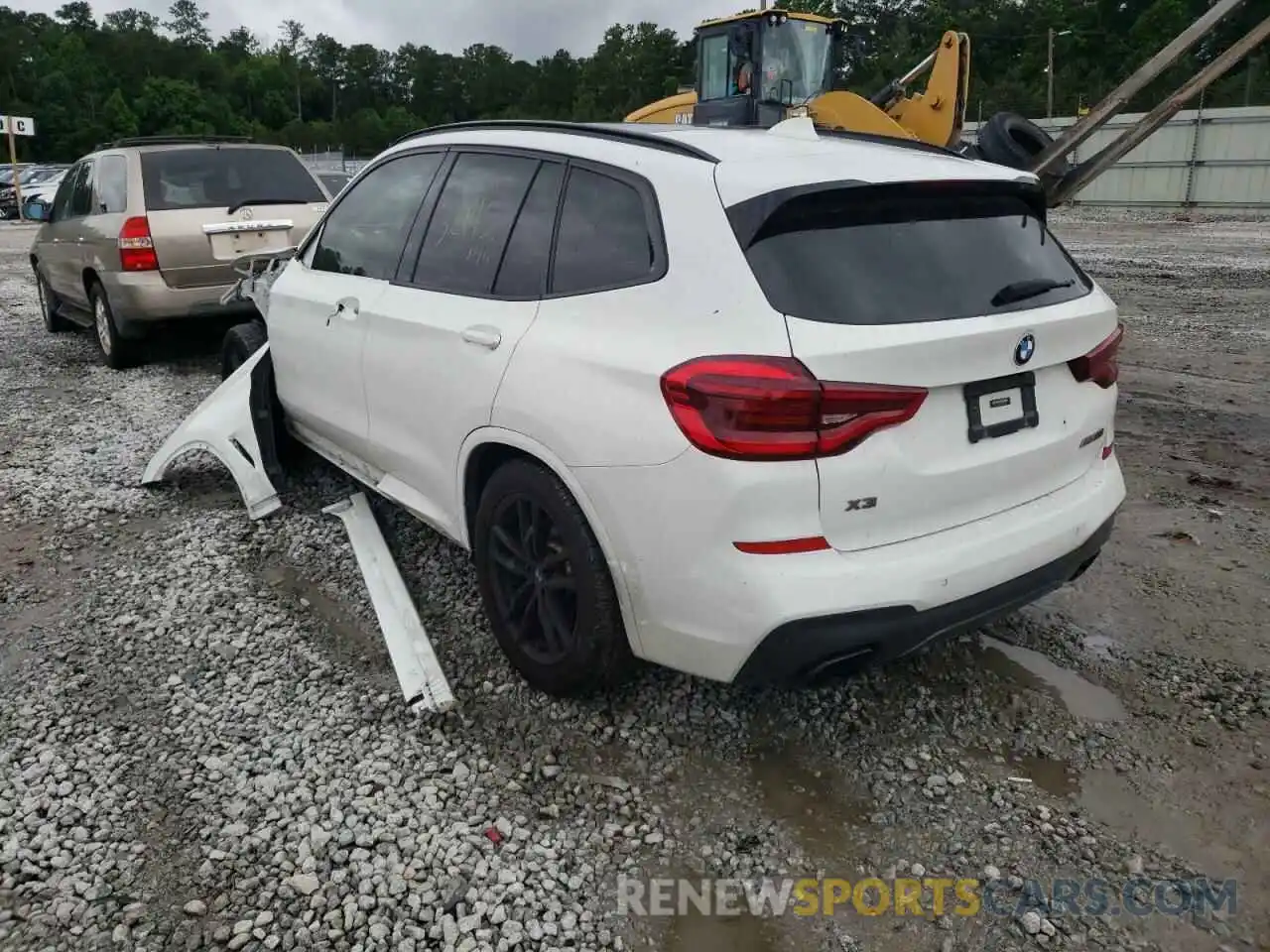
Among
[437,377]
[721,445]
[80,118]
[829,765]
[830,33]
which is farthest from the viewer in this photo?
[80,118]

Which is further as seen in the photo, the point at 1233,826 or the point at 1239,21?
the point at 1239,21

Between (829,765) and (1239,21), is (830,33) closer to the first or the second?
(829,765)

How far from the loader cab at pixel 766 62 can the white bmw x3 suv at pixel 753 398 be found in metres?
9.15

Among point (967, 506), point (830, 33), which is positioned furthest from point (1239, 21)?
point (967, 506)

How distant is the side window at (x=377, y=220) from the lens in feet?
13.3

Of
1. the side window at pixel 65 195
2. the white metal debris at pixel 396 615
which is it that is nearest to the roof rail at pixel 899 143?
the white metal debris at pixel 396 615

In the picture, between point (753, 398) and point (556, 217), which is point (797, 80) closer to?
point (556, 217)

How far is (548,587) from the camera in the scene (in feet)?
10.5

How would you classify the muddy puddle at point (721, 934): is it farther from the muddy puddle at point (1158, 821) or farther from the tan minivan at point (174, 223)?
the tan minivan at point (174, 223)

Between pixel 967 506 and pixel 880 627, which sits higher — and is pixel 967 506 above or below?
above

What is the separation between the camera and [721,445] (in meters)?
2.54

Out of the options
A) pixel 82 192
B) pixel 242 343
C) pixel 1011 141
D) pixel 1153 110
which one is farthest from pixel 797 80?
pixel 242 343

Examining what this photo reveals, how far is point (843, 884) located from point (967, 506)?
1063 mm

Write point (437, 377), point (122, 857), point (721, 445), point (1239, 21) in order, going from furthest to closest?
point (1239, 21)
point (437, 377)
point (122, 857)
point (721, 445)
